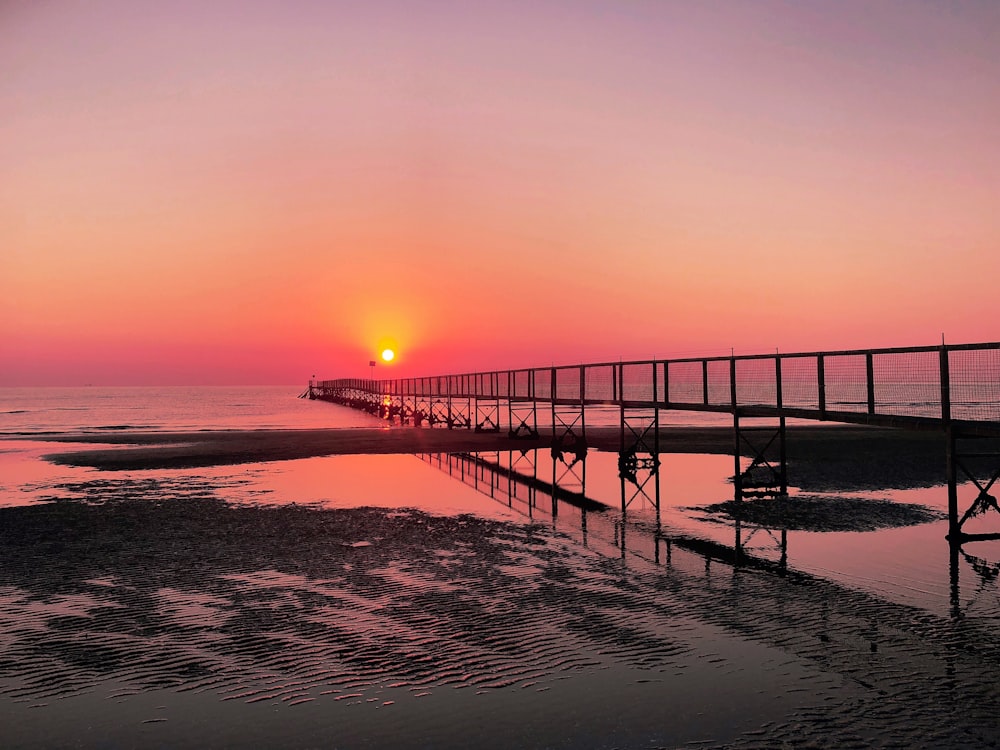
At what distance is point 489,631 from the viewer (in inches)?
330

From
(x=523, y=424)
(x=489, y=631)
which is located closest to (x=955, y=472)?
(x=489, y=631)

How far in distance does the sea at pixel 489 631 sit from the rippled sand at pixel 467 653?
32 mm

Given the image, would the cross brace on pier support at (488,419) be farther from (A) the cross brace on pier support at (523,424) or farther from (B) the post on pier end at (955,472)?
(B) the post on pier end at (955,472)

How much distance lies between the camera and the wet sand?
2457 cm

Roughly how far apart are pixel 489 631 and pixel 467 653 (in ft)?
2.48

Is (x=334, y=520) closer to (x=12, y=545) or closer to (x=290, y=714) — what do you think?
(x=12, y=545)

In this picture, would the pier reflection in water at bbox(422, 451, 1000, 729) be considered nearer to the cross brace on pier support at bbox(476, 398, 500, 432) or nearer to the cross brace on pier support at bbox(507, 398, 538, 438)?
the cross brace on pier support at bbox(507, 398, 538, 438)

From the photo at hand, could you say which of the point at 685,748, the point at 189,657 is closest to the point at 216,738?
the point at 189,657

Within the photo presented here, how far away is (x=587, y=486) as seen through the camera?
885 inches

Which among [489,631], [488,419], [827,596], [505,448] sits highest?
[488,419]

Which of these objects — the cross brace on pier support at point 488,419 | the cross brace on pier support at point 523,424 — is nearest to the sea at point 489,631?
the cross brace on pier support at point 523,424

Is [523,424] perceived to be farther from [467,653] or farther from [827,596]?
[467,653]

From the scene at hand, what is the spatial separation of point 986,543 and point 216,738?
13.1m

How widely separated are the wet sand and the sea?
8.27 m
